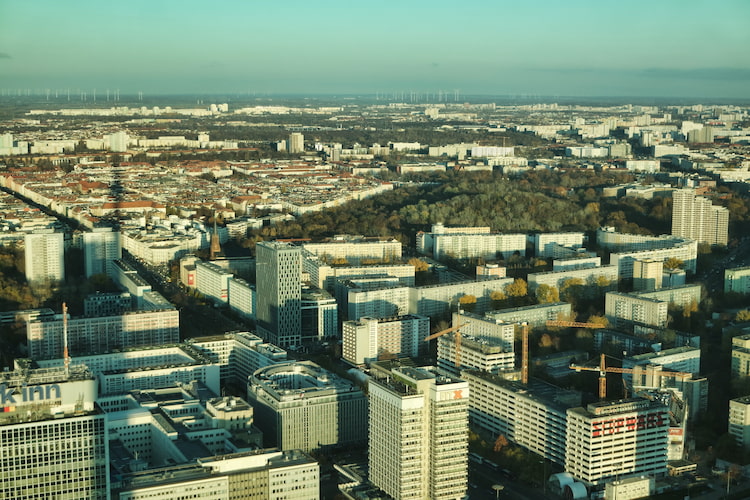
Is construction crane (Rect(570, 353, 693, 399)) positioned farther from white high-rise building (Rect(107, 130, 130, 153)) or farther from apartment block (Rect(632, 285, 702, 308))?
white high-rise building (Rect(107, 130, 130, 153))

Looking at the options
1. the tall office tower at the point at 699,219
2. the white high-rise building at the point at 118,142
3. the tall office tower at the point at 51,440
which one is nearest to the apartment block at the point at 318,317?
the tall office tower at the point at 51,440

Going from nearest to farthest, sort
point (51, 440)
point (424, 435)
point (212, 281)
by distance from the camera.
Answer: point (51, 440)
point (424, 435)
point (212, 281)

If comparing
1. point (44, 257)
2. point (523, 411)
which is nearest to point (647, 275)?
point (523, 411)

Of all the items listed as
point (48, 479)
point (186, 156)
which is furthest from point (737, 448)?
point (186, 156)

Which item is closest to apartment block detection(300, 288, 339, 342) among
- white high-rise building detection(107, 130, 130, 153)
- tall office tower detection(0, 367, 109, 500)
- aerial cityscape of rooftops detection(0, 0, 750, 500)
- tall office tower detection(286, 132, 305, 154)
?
aerial cityscape of rooftops detection(0, 0, 750, 500)

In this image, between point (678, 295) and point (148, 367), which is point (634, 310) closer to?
point (678, 295)

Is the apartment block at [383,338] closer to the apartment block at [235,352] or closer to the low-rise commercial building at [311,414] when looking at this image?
the apartment block at [235,352]
